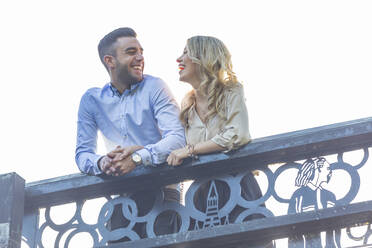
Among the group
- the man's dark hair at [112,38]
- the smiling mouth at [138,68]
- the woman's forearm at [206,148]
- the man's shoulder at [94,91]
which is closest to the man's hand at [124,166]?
the woman's forearm at [206,148]

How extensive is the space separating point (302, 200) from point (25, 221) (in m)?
2.06

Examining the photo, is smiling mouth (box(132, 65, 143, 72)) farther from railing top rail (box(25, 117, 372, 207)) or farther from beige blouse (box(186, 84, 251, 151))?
railing top rail (box(25, 117, 372, 207))

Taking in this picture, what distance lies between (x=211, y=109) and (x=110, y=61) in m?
1.15

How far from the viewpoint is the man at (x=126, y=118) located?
707 cm

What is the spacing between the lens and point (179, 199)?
281 inches

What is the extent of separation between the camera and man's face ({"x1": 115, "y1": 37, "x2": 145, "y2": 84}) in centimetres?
782

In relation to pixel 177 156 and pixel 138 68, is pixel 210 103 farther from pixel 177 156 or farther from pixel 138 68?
pixel 138 68

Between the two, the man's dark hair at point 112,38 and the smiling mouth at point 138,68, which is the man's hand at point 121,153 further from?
the man's dark hair at point 112,38

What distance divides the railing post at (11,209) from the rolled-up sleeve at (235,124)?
1476 millimetres

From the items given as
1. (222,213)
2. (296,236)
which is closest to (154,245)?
(222,213)

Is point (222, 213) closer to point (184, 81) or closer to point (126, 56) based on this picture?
point (184, 81)

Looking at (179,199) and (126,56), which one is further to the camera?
(126,56)

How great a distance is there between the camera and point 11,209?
706 cm

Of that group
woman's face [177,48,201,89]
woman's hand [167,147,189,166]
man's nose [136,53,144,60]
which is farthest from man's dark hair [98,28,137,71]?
woman's hand [167,147,189,166]
